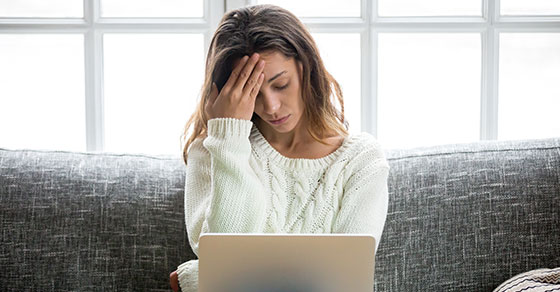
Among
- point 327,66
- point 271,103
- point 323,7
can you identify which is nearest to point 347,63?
point 327,66

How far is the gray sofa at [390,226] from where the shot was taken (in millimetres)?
1711

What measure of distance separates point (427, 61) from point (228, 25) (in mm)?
872

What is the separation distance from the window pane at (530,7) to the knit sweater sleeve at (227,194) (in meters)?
1.09

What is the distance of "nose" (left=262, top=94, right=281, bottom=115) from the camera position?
5.24 ft

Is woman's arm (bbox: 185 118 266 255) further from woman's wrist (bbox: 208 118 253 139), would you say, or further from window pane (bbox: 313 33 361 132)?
window pane (bbox: 313 33 361 132)

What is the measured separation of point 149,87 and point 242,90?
31.7 inches

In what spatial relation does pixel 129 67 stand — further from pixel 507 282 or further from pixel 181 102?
pixel 507 282

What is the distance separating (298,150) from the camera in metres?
1.73

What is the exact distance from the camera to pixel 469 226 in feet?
5.66

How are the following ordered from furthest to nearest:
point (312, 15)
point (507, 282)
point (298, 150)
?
point (312, 15) → point (298, 150) → point (507, 282)

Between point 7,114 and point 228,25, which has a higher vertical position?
point 228,25

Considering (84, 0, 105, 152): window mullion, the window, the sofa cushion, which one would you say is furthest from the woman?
(84, 0, 105, 152): window mullion

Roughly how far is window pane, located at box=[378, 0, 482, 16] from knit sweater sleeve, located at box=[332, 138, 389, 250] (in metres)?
0.70

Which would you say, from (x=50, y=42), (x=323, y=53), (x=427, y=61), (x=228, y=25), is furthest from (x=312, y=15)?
(x=50, y=42)
